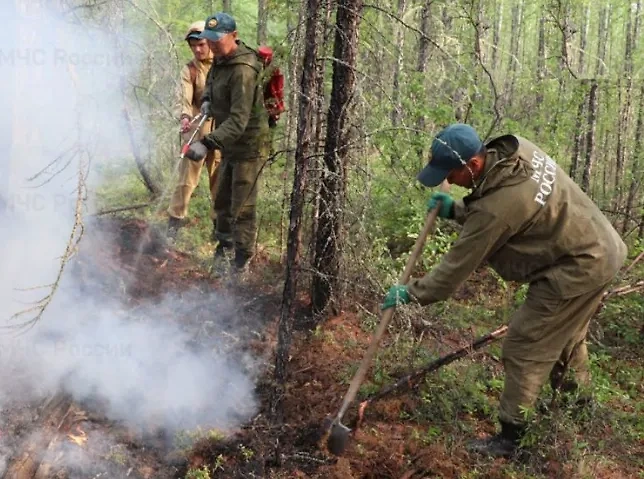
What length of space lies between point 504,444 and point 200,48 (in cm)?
517

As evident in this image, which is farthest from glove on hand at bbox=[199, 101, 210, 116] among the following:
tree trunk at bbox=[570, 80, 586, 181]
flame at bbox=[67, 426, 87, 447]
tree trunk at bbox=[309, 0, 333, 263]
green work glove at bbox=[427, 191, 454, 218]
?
tree trunk at bbox=[570, 80, 586, 181]

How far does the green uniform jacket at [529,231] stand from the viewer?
121 inches

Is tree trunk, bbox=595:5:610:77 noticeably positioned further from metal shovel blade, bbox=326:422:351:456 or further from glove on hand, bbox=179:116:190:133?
metal shovel blade, bbox=326:422:351:456

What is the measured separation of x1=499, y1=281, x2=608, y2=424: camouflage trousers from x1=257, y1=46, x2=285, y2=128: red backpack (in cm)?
326

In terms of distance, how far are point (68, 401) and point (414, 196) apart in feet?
14.6

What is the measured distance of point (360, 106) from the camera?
151 inches

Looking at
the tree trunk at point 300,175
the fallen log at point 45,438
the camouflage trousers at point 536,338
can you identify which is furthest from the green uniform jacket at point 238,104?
the camouflage trousers at point 536,338

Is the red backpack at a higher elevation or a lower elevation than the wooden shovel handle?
higher

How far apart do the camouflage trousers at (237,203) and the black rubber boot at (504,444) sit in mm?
3109

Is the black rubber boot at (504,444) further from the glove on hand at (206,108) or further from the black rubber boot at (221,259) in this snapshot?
the glove on hand at (206,108)

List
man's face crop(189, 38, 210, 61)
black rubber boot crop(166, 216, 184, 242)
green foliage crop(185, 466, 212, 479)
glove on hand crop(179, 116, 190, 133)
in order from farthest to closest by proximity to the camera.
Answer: black rubber boot crop(166, 216, 184, 242)
man's face crop(189, 38, 210, 61)
glove on hand crop(179, 116, 190, 133)
green foliage crop(185, 466, 212, 479)

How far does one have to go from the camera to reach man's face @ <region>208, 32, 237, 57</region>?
495cm

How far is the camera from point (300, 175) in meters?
3.11

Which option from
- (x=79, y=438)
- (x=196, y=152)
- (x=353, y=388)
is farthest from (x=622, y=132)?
(x=79, y=438)
